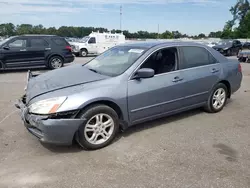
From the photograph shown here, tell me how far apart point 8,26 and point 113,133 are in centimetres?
6055

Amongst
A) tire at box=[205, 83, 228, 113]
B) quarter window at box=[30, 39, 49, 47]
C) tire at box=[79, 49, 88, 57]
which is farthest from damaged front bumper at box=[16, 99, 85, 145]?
tire at box=[79, 49, 88, 57]

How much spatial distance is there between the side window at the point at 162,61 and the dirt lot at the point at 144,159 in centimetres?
102

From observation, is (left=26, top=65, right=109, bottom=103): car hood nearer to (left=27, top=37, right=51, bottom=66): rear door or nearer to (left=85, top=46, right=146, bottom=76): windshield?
(left=85, top=46, right=146, bottom=76): windshield

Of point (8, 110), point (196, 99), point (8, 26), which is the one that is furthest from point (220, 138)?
point (8, 26)

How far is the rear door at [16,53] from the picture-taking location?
445 inches

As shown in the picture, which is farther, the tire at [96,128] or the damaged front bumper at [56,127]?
the tire at [96,128]

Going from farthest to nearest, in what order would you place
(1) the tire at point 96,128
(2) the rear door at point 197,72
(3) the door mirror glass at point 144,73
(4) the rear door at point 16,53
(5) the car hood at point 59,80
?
(4) the rear door at point 16,53
(2) the rear door at point 197,72
(3) the door mirror glass at point 144,73
(5) the car hood at point 59,80
(1) the tire at point 96,128

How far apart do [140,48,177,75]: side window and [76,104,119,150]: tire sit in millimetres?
1032

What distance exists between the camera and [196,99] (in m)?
5.02

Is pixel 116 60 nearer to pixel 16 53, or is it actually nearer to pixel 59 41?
pixel 16 53

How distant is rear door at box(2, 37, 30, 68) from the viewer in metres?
11.3

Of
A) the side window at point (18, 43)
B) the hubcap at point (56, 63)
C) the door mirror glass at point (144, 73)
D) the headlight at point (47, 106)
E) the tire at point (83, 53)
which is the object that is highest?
the side window at point (18, 43)

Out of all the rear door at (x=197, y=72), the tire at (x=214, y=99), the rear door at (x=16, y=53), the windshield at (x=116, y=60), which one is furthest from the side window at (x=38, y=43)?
the tire at (x=214, y=99)

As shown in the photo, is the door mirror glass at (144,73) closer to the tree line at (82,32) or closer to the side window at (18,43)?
the side window at (18,43)
